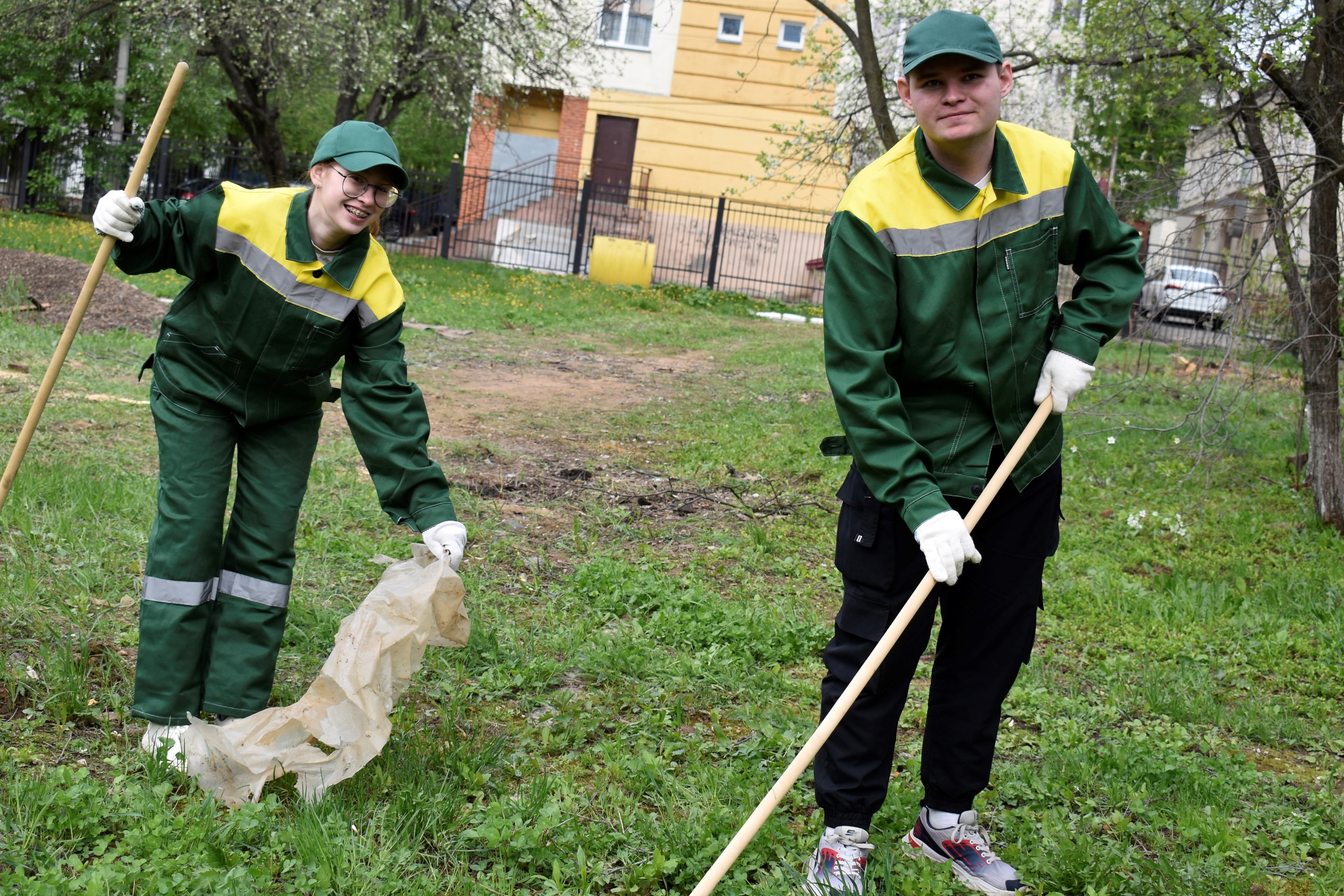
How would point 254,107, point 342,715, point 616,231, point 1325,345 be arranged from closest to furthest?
point 342,715 < point 1325,345 < point 254,107 < point 616,231

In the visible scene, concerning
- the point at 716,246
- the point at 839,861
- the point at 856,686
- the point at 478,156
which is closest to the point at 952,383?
the point at 856,686

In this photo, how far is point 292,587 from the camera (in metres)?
4.44

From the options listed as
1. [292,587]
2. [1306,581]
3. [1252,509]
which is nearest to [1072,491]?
[1252,509]

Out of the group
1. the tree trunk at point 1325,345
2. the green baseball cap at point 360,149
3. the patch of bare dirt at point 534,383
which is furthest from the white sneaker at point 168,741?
the tree trunk at point 1325,345

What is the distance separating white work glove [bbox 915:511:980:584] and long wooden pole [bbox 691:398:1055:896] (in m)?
0.06

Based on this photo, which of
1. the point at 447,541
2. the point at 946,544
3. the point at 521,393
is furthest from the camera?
the point at 521,393

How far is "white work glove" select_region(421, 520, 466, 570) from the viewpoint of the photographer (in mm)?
3025

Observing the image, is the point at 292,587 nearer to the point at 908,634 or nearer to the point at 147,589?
the point at 147,589

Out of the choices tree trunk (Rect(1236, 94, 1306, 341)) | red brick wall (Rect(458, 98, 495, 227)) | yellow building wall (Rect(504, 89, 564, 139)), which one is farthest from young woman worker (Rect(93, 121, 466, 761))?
yellow building wall (Rect(504, 89, 564, 139))

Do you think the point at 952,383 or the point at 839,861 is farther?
the point at 839,861

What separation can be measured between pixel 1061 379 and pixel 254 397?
2.11 metres

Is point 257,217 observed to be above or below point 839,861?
above

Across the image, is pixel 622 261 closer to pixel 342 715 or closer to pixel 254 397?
pixel 254 397

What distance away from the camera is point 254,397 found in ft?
10.3
